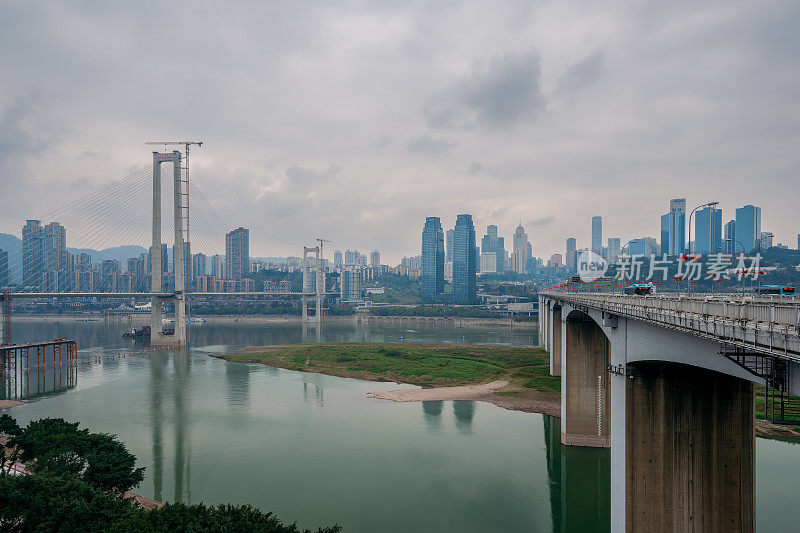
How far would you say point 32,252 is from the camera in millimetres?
126500

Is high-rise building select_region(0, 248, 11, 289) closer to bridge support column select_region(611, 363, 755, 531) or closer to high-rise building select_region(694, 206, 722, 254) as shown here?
bridge support column select_region(611, 363, 755, 531)

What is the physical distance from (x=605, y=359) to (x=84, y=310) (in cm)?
19064

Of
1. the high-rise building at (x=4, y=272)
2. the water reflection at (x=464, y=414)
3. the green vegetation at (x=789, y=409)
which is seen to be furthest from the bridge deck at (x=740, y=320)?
the high-rise building at (x=4, y=272)

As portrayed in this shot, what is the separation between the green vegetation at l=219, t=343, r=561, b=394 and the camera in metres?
53.3

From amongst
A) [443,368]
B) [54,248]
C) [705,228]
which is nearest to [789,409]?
[443,368]

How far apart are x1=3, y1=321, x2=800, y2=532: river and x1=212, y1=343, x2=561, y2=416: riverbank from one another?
3.56 meters

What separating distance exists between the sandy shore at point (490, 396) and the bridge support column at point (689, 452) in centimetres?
2437

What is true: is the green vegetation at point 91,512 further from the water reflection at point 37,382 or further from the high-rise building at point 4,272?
the high-rise building at point 4,272

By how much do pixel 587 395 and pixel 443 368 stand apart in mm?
28852

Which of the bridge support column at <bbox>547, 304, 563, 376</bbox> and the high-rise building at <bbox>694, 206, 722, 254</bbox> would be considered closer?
the bridge support column at <bbox>547, 304, 563, 376</bbox>

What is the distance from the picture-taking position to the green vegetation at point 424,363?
53.3 meters

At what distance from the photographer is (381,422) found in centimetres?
3788

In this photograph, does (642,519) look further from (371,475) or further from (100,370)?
(100,370)

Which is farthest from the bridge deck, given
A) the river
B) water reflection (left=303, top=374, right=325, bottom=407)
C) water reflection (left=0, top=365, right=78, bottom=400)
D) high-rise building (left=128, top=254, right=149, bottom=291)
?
high-rise building (left=128, top=254, right=149, bottom=291)
